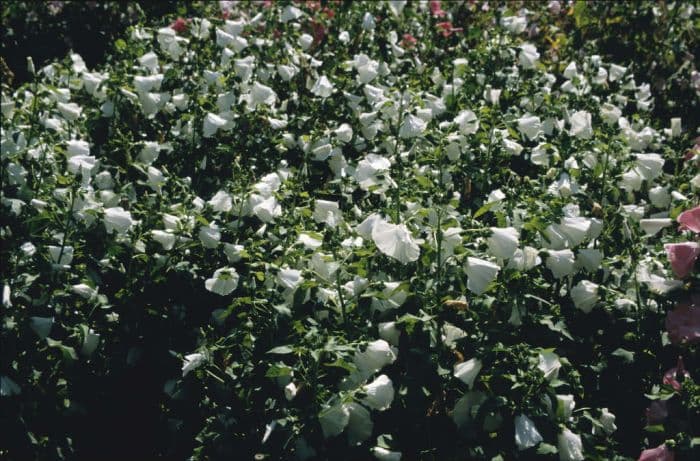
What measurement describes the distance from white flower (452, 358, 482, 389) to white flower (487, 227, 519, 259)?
267mm

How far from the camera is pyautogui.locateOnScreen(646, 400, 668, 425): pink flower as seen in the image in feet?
5.46

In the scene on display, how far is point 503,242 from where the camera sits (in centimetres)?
168

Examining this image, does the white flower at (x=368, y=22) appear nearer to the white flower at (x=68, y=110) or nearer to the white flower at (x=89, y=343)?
the white flower at (x=68, y=110)

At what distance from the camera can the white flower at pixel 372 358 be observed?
1601 mm

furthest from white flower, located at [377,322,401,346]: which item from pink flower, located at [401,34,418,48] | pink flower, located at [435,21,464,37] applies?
pink flower, located at [435,21,464,37]

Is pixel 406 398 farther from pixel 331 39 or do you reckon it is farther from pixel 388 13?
pixel 388 13

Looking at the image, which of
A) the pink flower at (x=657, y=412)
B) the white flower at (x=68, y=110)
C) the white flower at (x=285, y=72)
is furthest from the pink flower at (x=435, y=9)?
the pink flower at (x=657, y=412)

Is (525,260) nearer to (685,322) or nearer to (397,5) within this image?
(685,322)

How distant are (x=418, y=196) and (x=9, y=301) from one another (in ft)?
3.63

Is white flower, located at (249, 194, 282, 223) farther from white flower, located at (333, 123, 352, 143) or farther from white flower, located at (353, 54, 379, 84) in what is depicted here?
white flower, located at (353, 54, 379, 84)

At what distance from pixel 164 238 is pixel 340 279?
1.70 feet

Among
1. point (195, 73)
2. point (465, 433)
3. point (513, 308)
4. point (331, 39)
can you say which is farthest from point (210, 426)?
point (331, 39)

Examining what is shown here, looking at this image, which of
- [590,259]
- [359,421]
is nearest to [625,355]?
[590,259]

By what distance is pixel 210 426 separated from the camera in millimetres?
1715
